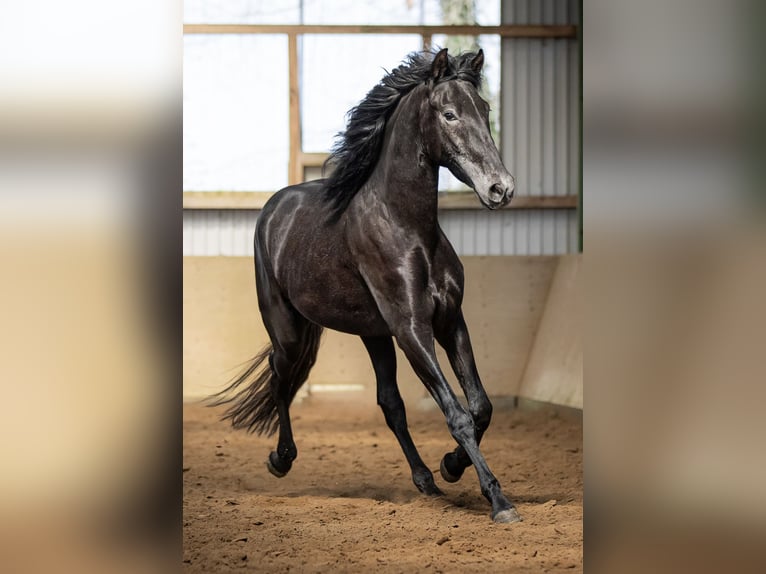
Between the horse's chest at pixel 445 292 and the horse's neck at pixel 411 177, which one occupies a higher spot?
the horse's neck at pixel 411 177

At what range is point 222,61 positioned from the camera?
11.0 meters

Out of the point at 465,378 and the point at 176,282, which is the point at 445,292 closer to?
the point at 465,378

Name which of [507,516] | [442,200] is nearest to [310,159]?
[442,200]

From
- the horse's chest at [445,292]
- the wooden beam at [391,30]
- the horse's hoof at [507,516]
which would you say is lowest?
the horse's hoof at [507,516]

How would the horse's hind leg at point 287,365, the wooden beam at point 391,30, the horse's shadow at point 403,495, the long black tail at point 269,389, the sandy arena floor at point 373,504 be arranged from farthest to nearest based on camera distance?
1. the wooden beam at point 391,30
2. the long black tail at point 269,389
3. the horse's hind leg at point 287,365
4. the horse's shadow at point 403,495
5. the sandy arena floor at point 373,504

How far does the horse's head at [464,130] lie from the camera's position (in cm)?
426

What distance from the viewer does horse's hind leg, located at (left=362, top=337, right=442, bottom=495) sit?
5332mm

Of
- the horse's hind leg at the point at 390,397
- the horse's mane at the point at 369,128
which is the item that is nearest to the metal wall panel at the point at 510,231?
the horse's hind leg at the point at 390,397

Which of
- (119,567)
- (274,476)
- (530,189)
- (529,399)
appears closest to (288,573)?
(119,567)

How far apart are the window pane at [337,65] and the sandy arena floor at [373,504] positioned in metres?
3.98

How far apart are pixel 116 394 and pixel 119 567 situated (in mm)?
347

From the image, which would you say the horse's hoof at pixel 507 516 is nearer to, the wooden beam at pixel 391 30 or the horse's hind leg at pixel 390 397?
the horse's hind leg at pixel 390 397

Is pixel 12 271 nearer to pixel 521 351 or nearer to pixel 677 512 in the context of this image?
pixel 677 512

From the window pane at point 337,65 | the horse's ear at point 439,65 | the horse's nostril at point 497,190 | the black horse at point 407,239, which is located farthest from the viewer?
the window pane at point 337,65
